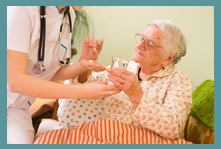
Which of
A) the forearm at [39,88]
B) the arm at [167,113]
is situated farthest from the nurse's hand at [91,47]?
the arm at [167,113]

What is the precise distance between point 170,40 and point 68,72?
2.95 ft

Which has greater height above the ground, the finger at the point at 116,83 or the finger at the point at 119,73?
the finger at the point at 119,73

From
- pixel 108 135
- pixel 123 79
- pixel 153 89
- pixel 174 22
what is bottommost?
pixel 108 135

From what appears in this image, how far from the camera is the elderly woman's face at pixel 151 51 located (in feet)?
4.96

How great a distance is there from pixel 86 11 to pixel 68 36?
1438 millimetres

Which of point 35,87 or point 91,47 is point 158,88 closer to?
point 91,47

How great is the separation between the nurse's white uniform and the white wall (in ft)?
3.64

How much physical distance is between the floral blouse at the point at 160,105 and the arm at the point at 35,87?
29cm

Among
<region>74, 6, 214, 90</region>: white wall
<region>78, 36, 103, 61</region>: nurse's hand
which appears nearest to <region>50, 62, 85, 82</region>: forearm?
<region>78, 36, 103, 61</region>: nurse's hand

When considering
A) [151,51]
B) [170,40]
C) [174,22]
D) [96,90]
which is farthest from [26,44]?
[174,22]

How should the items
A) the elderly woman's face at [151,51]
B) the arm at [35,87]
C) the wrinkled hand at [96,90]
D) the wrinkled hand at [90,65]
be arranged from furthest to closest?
1. the elderly woman's face at [151,51]
2. the wrinkled hand at [90,65]
3. the wrinkled hand at [96,90]
4. the arm at [35,87]

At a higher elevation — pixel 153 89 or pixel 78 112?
pixel 153 89

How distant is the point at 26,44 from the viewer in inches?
41.3

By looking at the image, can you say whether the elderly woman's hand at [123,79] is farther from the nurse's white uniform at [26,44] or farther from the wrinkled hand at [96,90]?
the nurse's white uniform at [26,44]
